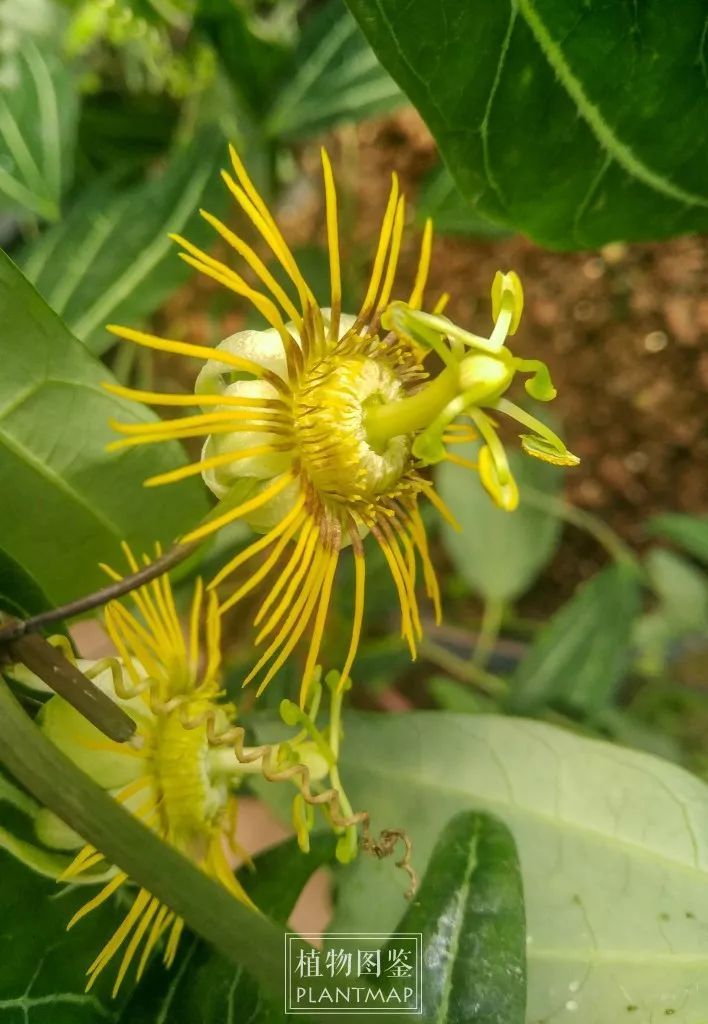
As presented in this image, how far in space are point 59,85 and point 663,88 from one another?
302 mm

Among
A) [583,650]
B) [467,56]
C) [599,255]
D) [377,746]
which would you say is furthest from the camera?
[599,255]

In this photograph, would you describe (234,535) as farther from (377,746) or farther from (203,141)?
(203,141)

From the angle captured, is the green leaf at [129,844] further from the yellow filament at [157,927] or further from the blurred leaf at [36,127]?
the blurred leaf at [36,127]

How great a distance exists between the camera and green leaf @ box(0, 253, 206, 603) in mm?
299

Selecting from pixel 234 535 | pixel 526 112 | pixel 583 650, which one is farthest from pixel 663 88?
pixel 583 650

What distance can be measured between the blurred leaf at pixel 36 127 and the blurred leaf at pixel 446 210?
7.7 inches

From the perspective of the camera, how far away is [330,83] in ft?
1.87

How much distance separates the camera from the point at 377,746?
0.44 m

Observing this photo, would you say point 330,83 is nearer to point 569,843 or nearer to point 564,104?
point 564,104

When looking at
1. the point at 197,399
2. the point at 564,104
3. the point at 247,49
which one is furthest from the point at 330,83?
the point at 197,399

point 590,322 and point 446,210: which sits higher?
point 446,210

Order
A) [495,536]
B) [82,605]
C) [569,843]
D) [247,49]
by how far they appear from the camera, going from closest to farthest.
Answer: [82,605] < [569,843] < [247,49] < [495,536]

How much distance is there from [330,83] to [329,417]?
14.3 inches

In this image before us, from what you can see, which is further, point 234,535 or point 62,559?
point 234,535
